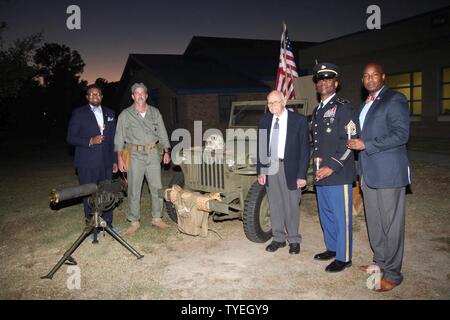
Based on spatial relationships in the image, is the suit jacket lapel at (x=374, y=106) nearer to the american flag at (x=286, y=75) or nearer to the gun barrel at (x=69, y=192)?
the gun barrel at (x=69, y=192)

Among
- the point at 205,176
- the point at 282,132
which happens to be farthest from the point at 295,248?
the point at 205,176

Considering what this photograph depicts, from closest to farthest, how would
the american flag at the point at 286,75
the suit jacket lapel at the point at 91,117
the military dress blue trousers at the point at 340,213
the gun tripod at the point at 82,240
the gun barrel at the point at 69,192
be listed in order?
1. the gun barrel at the point at 69,192
2. the military dress blue trousers at the point at 340,213
3. the gun tripod at the point at 82,240
4. the suit jacket lapel at the point at 91,117
5. the american flag at the point at 286,75

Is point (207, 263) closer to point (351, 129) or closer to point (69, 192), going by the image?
point (69, 192)

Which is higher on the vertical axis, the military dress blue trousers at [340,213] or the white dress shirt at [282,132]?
the white dress shirt at [282,132]

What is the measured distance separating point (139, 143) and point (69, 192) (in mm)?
1547

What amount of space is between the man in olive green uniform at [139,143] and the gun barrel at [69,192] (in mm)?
1129

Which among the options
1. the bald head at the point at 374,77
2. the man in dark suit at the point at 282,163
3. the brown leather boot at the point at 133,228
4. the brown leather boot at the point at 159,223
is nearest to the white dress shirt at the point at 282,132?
the man in dark suit at the point at 282,163

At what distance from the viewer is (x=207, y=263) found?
4305 millimetres

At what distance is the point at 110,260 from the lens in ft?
14.7

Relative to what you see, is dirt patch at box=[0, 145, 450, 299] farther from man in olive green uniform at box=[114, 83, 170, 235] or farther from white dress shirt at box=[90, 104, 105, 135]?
white dress shirt at box=[90, 104, 105, 135]

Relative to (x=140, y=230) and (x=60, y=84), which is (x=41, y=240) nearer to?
(x=140, y=230)

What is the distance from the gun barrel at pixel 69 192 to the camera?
3.70 m

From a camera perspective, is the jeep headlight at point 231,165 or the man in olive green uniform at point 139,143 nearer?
the jeep headlight at point 231,165

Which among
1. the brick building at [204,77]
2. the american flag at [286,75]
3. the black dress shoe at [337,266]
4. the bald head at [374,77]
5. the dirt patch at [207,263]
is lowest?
the dirt patch at [207,263]
